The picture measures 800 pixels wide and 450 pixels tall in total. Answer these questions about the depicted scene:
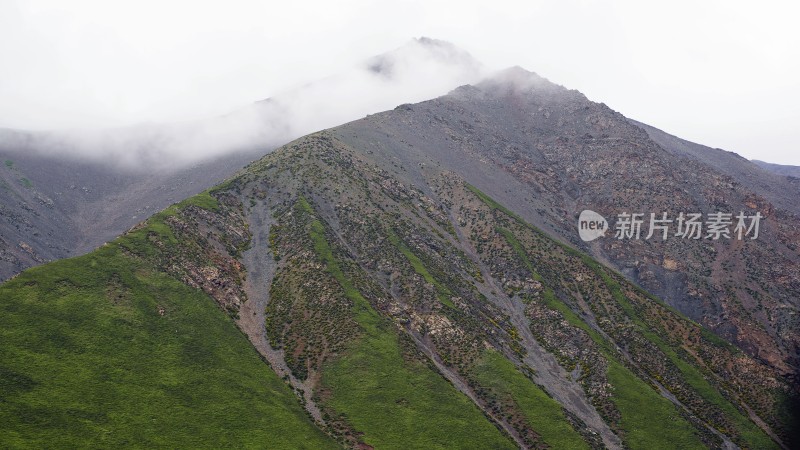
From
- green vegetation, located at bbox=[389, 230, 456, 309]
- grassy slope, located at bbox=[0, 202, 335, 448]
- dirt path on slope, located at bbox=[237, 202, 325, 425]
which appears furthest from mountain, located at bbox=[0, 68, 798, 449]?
green vegetation, located at bbox=[389, 230, 456, 309]

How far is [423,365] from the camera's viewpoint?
313 feet

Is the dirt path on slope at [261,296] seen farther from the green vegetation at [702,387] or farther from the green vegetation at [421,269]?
the green vegetation at [702,387]

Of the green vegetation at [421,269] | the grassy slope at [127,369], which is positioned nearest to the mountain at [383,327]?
the grassy slope at [127,369]

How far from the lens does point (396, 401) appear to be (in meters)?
85.1

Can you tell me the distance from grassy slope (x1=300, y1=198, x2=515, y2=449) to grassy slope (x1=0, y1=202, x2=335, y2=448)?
8594 millimetres

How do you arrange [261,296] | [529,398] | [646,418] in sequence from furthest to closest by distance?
[261,296] → [646,418] → [529,398]

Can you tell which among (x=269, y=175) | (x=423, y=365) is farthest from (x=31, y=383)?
(x=269, y=175)

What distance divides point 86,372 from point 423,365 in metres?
55.5

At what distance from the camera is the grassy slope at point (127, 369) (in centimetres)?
5994

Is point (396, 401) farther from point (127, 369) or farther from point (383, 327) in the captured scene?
point (127, 369)

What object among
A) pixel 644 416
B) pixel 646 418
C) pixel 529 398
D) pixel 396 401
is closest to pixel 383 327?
pixel 396 401

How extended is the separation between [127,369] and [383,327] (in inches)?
1871

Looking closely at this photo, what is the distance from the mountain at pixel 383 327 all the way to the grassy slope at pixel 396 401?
0.37m

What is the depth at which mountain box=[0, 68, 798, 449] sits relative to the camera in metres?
71.1
